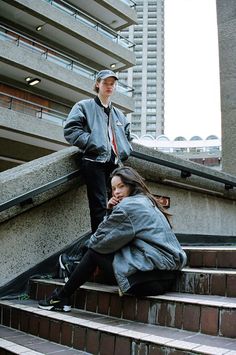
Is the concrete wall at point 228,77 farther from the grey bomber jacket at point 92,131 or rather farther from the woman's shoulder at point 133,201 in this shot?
the woman's shoulder at point 133,201

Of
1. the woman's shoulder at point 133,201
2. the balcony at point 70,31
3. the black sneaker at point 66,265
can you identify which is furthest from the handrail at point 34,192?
the balcony at point 70,31

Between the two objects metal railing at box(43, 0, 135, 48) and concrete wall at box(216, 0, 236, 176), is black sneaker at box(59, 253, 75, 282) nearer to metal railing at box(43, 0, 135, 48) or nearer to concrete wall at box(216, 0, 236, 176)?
concrete wall at box(216, 0, 236, 176)

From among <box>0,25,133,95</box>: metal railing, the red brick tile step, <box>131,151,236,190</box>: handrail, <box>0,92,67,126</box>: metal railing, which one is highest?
<box>0,25,133,95</box>: metal railing

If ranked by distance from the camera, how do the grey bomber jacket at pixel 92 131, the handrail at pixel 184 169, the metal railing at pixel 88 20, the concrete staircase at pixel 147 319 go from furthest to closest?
the metal railing at pixel 88 20 < the handrail at pixel 184 169 < the grey bomber jacket at pixel 92 131 < the concrete staircase at pixel 147 319

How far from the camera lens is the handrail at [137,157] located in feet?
11.8

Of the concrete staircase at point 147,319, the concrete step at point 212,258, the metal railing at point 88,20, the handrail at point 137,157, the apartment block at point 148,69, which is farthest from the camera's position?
the apartment block at point 148,69

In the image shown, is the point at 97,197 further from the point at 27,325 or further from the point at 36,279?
the point at 27,325

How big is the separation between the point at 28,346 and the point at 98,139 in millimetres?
1972

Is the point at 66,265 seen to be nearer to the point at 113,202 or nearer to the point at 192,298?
the point at 113,202

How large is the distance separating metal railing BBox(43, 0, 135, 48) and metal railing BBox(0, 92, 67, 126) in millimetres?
6148

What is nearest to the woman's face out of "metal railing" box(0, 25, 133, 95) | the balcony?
"metal railing" box(0, 25, 133, 95)

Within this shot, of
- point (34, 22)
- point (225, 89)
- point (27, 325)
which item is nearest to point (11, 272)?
point (27, 325)

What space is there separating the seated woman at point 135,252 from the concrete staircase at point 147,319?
162 mm

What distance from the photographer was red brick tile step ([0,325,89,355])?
267 centimetres
